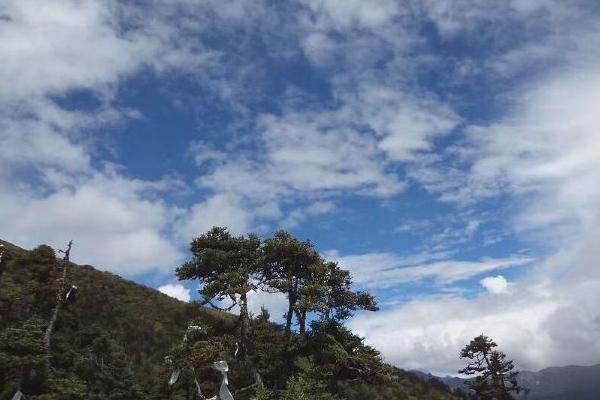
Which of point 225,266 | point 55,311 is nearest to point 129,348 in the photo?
point 55,311

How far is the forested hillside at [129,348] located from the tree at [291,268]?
185cm

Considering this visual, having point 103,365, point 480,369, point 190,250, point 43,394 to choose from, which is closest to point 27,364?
point 43,394

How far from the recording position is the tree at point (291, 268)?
94.0 feet

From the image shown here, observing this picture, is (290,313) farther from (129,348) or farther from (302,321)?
(129,348)

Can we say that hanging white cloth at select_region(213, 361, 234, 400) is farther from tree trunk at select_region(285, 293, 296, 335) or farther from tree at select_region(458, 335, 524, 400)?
tree at select_region(458, 335, 524, 400)

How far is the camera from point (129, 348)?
5006cm

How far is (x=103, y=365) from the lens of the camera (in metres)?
41.0

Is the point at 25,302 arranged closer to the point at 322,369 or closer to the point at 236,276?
the point at 236,276

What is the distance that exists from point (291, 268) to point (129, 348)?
2754 cm

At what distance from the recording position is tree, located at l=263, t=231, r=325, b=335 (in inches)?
1128

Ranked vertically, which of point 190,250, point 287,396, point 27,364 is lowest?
point 287,396

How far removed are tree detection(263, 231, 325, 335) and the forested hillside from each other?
6.06ft

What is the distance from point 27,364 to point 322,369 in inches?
747

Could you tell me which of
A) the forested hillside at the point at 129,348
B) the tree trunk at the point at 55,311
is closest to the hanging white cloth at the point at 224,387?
the forested hillside at the point at 129,348
